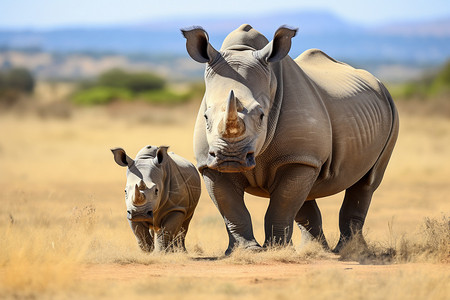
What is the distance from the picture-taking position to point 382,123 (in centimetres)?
896

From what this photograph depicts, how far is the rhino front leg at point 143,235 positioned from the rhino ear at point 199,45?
1849 millimetres

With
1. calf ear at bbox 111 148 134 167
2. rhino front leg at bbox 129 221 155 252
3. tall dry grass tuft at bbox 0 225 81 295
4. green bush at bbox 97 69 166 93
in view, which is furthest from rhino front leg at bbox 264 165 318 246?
green bush at bbox 97 69 166 93

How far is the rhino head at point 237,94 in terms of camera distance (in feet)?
21.7

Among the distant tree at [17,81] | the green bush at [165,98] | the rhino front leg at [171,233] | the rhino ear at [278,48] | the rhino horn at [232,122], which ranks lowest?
the rhino front leg at [171,233]

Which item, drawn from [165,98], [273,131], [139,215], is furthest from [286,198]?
[165,98]

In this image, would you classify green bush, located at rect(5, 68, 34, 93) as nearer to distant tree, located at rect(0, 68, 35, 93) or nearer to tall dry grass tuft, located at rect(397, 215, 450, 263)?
distant tree, located at rect(0, 68, 35, 93)

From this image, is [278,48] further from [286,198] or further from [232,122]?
[286,198]

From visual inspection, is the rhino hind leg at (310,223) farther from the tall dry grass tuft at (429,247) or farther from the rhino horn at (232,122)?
the rhino horn at (232,122)

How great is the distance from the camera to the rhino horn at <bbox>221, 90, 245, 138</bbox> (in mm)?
6504

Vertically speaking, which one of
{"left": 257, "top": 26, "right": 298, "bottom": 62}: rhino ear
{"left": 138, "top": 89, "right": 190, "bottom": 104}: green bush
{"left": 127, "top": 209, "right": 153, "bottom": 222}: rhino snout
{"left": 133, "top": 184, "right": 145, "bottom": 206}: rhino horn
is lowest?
{"left": 127, "top": 209, "right": 153, "bottom": 222}: rhino snout

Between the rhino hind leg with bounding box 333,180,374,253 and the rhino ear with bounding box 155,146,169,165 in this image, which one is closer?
the rhino ear with bounding box 155,146,169,165

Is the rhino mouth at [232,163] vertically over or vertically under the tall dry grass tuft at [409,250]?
over

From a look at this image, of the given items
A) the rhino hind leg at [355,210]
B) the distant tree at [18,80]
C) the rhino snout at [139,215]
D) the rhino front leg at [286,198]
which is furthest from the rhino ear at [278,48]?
the distant tree at [18,80]

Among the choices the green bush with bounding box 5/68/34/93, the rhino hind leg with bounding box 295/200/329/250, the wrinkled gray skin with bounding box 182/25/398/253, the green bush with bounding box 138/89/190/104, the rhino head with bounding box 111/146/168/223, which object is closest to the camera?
the wrinkled gray skin with bounding box 182/25/398/253
